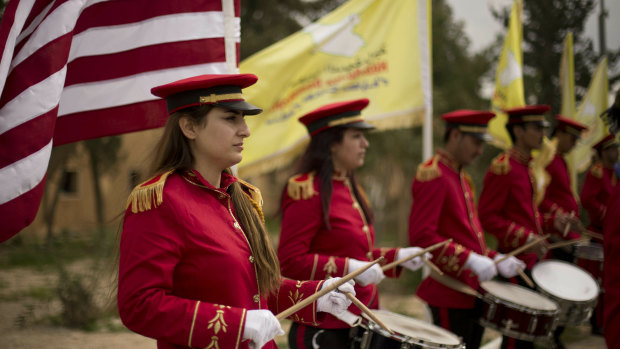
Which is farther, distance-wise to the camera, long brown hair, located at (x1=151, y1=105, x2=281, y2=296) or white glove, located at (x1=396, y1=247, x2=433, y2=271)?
white glove, located at (x1=396, y1=247, x2=433, y2=271)

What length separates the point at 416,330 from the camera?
A: 10.9ft

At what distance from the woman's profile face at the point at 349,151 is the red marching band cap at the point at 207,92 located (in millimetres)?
1514

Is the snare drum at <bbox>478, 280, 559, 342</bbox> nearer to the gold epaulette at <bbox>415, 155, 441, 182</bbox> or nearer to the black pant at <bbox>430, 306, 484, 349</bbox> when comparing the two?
the black pant at <bbox>430, 306, 484, 349</bbox>

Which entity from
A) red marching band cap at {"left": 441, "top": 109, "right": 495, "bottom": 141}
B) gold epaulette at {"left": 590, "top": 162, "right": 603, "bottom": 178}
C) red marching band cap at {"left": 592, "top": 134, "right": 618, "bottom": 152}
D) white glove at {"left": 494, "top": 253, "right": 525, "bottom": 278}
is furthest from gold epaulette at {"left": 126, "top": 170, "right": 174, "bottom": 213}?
red marching band cap at {"left": 592, "top": 134, "right": 618, "bottom": 152}

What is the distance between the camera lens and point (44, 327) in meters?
7.54

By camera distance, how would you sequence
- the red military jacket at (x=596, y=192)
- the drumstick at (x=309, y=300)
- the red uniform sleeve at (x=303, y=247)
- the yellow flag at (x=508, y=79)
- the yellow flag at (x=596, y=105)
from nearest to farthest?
the drumstick at (x=309, y=300) < the red uniform sleeve at (x=303, y=247) < the yellow flag at (x=508, y=79) < the red military jacket at (x=596, y=192) < the yellow flag at (x=596, y=105)

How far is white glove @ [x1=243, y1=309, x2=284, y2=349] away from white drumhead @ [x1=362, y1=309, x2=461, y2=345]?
4.05 feet

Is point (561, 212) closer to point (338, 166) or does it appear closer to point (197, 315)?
point (338, 166)

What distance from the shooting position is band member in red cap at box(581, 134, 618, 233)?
8000 mm

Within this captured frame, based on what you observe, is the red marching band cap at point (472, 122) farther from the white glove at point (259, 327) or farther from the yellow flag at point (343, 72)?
the white glove at point (259, 327)

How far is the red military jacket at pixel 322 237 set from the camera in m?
3.32

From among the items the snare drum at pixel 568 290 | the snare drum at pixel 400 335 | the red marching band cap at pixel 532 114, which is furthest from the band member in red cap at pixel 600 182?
the snare drum at pixel 400 335

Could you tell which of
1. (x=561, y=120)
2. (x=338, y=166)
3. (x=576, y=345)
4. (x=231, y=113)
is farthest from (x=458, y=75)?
(x=231, y=113)

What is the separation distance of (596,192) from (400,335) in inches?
252
